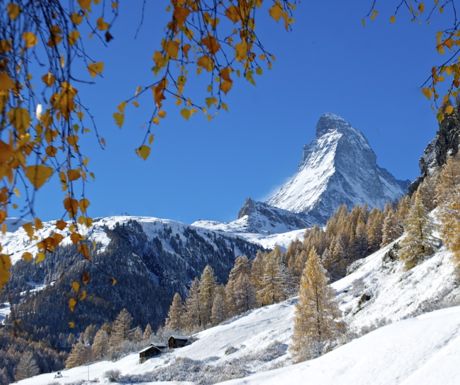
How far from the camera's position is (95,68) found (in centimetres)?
203

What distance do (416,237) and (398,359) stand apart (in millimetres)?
27596

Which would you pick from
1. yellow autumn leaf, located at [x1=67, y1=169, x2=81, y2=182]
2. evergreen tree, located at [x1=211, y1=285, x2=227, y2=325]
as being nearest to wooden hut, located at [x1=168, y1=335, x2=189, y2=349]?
evergreen tree, located at [x1=211, y1=285, x2=227, y2=325]

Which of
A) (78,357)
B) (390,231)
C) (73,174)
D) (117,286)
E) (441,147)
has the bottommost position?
(73,174)

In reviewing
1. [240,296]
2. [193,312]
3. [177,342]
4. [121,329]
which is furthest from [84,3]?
[121,329]

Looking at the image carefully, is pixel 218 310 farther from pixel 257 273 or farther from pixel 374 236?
pixel 374 236

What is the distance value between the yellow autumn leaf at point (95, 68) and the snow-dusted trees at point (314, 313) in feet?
84.6

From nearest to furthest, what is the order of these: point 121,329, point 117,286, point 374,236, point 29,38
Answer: point 29,38, point 121,329, point 374,236, point 117,286

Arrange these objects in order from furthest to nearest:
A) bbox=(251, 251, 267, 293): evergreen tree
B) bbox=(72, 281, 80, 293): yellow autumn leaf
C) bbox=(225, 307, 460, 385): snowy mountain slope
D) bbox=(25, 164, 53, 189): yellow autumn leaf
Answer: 1. bbox=(251, 251, 267, 293): evergreen tree
2. bbox=(225, 307, 460, 385): snowy mountain slope
3. bbox=(72, 281, 80, 293): yellow autumn leaf
4. bbox=(25, 164, 53, 189): yellow autumn leaf

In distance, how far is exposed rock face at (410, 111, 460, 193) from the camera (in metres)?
63.8

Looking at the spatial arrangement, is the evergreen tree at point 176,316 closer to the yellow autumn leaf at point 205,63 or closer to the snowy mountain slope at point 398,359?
the snowy mountain slope at point 398,359

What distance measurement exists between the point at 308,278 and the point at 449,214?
30.8 ft

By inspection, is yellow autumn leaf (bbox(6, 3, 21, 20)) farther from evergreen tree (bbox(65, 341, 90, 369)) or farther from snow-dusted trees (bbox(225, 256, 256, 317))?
evergreen tree (bbox(65, 341, 90, 369))

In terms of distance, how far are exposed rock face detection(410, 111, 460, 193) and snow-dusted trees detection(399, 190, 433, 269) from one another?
27689mm

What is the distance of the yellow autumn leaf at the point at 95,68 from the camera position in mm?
A: 2023
